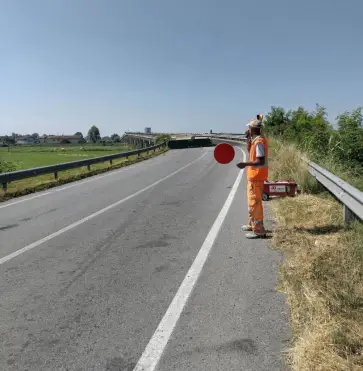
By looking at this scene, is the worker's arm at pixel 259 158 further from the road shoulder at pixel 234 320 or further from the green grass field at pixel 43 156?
the green grass field at pixel 43 156

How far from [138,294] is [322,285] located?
1.97 m

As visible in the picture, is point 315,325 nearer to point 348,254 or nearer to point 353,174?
point 348,254

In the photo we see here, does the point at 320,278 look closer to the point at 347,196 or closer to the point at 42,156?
the point at 347,196

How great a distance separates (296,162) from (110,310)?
8.70m

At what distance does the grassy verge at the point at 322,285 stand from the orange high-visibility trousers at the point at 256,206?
1.17 ft

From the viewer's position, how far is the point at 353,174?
1171 cm

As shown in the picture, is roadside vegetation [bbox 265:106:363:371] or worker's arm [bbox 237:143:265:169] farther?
worker's arm [bbox 237:143:265:169]

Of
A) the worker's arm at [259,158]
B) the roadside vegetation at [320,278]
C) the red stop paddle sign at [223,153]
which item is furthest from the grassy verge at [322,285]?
the red stop paddle sign at [223,153]

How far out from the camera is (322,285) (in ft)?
13.5

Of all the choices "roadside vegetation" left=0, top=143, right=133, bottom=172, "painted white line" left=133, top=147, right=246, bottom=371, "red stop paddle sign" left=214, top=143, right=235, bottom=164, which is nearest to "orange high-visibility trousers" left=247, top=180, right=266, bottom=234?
"painted white line" left=133, top=147, right=246, bottom=371

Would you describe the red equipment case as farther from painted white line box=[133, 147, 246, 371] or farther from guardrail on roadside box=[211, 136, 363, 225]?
painted white line box=[133, 147, 246, 371]

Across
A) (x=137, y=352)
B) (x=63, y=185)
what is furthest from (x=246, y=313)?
(x=63, y=185)

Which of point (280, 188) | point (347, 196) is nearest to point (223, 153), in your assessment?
point (280, 188)

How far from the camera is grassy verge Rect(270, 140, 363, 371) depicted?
9.82ft
